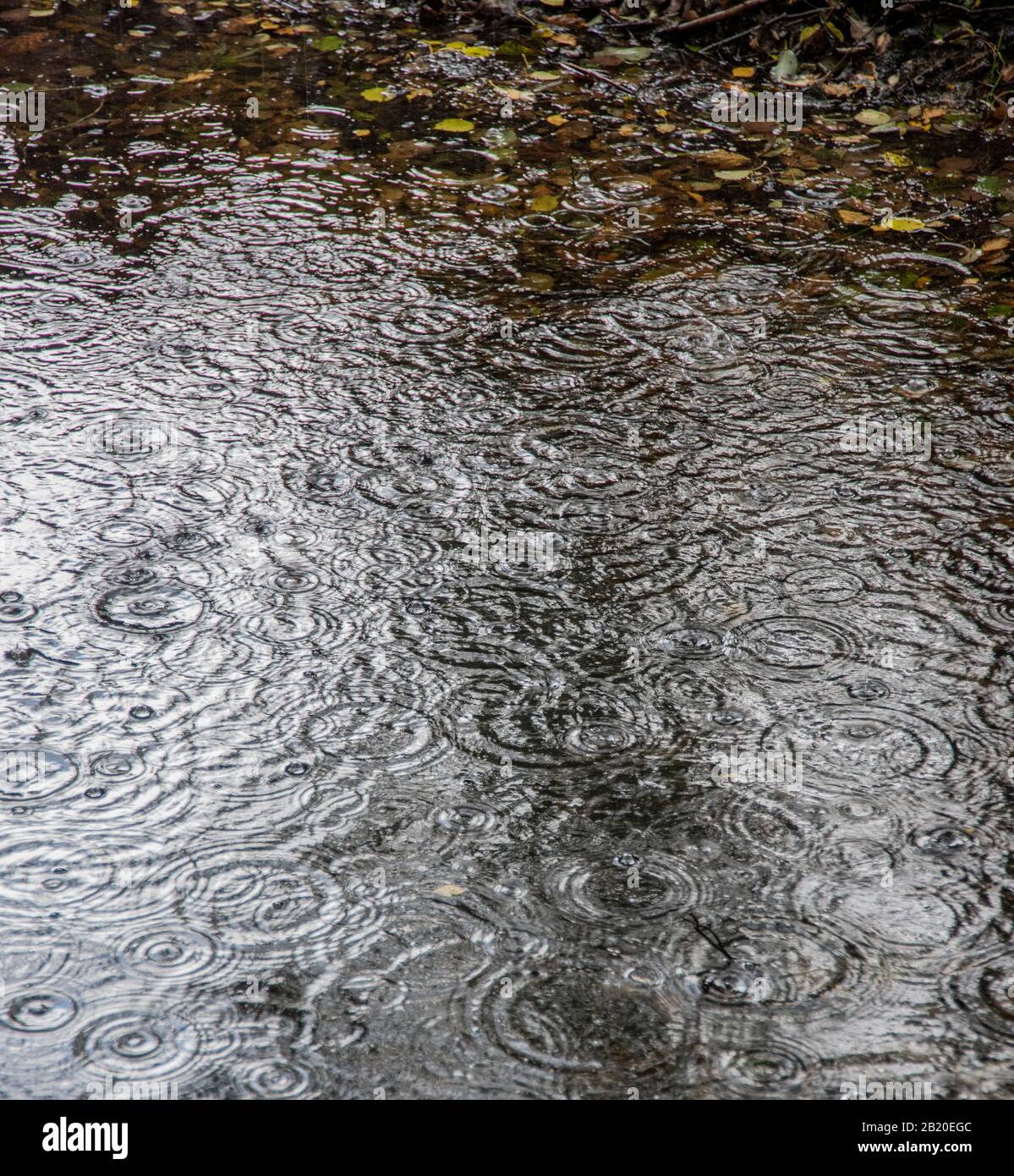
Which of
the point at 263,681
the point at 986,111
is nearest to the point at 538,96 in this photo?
the point at 986,111

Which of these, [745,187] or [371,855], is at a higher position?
[745,187]

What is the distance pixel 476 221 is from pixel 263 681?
2.93 metres

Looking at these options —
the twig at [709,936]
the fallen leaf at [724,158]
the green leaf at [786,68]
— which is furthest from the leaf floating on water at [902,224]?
the twig at [709,936]

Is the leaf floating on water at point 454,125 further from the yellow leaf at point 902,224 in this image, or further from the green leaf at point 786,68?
the yellow leaf at point 902,224

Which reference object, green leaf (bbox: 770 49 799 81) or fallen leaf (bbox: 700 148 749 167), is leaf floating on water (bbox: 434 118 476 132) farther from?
green leaf (bbox: 770 49 799 81)

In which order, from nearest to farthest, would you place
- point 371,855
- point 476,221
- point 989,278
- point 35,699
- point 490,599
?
1. point 371,855
2. point 35,699
3. point 490,599
4. point 989,278
5. point 476,221

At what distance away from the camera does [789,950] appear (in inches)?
96.6

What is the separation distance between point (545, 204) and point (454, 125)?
1010 mm

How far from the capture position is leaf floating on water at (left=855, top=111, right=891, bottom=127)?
20.5ft

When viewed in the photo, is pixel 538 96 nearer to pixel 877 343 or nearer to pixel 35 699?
pixel 877 343

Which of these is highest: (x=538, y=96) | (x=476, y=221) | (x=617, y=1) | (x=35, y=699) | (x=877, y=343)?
(x=617, y=1)

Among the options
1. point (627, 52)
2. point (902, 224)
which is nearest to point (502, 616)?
point (902, 224)

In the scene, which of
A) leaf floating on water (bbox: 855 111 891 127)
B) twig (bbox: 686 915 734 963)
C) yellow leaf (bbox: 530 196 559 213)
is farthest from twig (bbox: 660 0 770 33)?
twig (bbox: 686 915 734 963)

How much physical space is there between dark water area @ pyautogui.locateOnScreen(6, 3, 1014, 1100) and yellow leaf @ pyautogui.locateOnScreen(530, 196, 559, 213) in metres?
0.06
